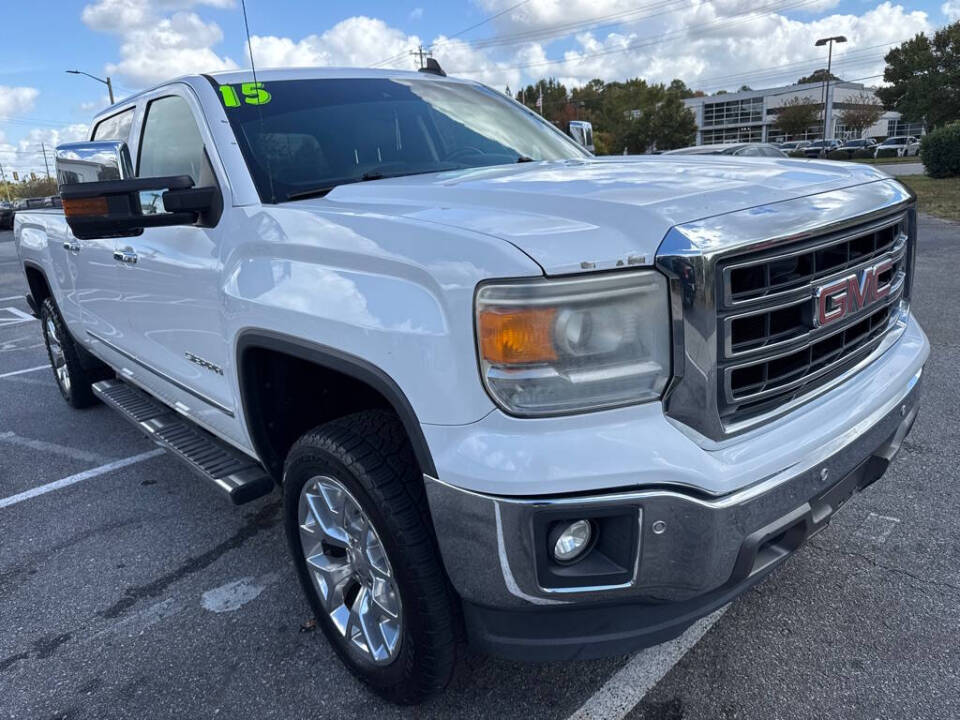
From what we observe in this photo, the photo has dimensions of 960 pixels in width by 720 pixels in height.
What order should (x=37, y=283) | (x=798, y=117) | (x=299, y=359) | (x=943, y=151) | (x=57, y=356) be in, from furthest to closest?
(x=798, y=117) < (x=943, y=151) < (x=57, y=356) < (x=37, y=283) < (x=299, y=359)

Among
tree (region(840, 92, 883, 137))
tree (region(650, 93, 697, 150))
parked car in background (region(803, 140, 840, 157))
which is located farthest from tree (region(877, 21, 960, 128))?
tree (region(840, 92, 883, 137))

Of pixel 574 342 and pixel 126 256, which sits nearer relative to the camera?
pixel 574 342

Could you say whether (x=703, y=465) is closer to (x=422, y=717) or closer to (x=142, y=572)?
(x=422, y=717)

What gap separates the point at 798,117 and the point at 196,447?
80.1 m

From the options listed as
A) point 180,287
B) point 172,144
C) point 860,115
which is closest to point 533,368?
point 180,287

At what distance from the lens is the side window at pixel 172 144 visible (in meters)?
2.91

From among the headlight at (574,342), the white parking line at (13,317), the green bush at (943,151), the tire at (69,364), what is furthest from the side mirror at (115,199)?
the green bush at (943,151)

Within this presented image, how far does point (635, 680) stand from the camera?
2.35 meters

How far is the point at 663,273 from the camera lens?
1.70 m

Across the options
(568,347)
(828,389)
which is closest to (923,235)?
(828,389)

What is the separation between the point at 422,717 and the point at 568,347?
1292mm

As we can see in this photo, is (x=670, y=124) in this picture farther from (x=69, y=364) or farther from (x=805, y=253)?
(x=805, y=253)

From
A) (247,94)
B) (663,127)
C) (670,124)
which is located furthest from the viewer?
(663,127)

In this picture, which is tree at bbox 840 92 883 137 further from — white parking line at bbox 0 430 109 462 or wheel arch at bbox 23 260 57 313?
white parking line at bbox 0 430 109 462
